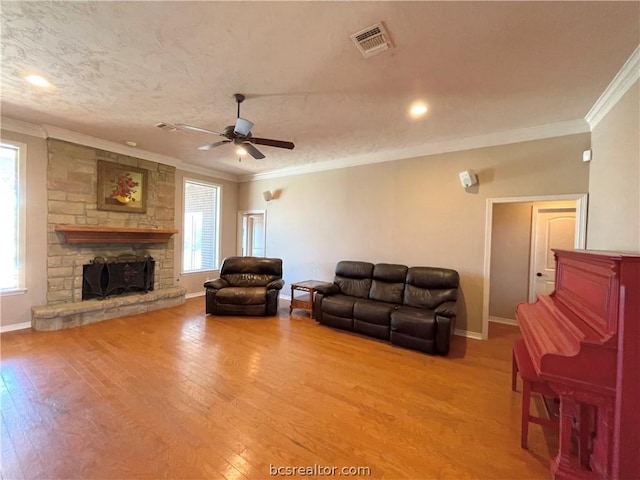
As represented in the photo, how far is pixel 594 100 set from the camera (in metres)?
2.74

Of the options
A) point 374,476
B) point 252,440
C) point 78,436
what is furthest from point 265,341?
point 374,476

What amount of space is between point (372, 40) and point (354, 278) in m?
3.40

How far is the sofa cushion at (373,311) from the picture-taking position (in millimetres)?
3641

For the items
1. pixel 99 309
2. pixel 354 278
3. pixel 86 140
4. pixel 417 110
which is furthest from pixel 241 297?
pixel 417 110

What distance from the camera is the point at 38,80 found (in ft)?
8.60

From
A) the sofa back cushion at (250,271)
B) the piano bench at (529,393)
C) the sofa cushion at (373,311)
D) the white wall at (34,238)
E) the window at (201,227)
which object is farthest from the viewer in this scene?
the window at (201,227)

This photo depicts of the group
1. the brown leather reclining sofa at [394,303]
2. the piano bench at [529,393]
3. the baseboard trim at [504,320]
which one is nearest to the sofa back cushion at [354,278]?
the brown leather reclining sofa at [394,303]

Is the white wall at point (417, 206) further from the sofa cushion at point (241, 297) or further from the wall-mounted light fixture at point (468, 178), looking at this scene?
the sofa cushion at point (241, 297)

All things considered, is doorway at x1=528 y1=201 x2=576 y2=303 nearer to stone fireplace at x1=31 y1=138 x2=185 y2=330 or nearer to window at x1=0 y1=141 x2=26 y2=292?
stone fireplace at x1=31 y1=138 x2=185 y2=330

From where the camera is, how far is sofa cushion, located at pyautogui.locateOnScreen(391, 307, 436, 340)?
326 centimetres

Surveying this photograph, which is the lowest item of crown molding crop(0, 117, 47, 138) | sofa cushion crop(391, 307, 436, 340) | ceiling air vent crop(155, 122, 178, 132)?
sofa cushion crop(391, 307, 436, 340)

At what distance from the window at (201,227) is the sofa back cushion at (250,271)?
51.5 inches

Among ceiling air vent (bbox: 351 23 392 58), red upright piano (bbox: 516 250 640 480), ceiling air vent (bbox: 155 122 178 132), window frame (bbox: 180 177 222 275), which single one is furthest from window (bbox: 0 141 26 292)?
red upright piano (bbox: 516 250 640 480)

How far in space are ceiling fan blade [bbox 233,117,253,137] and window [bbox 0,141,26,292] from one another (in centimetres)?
341
